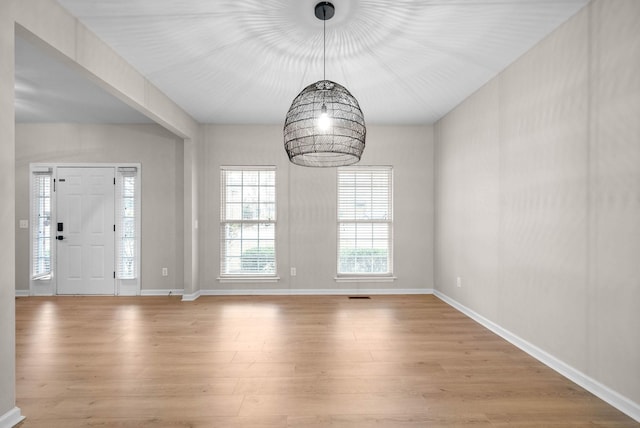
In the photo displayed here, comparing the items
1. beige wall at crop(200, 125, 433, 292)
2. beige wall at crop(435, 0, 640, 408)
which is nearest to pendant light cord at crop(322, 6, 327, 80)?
beige wall at crop(435, 0, 640, 408)

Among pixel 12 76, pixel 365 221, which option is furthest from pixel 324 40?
Answer: pixel 365 221

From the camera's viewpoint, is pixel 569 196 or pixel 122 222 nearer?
pixel 569 196

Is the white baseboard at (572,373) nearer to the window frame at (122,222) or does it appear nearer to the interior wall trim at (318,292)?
the interior wall trim at (318,292)

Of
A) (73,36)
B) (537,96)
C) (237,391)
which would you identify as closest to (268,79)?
(73,36)

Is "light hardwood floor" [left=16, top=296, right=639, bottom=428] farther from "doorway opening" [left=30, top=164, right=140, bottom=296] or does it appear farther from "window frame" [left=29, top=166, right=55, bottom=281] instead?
"window frame" [left=29, top=166, right=55, bottom=281]

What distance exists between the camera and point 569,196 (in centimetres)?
260

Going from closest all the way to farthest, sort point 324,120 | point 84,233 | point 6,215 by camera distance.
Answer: point 6,215, point 324,120, point 84,233

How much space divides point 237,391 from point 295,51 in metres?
2.86

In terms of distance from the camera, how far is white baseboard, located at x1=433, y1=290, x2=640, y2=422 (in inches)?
83.6

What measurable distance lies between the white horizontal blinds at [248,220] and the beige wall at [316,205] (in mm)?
122

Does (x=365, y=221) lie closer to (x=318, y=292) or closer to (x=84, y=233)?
(x=318, y=292)

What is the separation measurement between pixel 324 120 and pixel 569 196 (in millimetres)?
1965

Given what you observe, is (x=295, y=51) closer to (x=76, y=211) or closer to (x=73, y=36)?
(x=73, y=36)

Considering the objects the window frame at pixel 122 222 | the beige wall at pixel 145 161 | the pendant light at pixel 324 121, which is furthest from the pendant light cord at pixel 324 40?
the window frame at pixel 122 222
